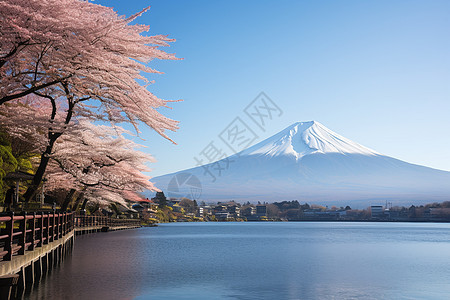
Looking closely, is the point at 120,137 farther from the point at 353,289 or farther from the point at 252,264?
the point at 353,289

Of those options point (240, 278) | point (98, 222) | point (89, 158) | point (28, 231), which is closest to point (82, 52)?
point (28, 231)

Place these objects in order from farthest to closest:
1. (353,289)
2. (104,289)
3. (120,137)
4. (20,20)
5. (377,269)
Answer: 1. (120,137)
2. (377,269)
3. (353,289)
4. (104,289)
5. (20,20)

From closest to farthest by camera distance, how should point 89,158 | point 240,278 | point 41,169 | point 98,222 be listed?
1. point 240,278
2. point 41,169
3. point 89,158
4. point 98,222

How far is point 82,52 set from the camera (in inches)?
582

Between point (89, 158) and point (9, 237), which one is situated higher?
point (89, 158)

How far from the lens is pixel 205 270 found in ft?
71.9

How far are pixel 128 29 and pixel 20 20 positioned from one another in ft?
11.1

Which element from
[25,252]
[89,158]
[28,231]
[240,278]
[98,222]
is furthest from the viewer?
[98,222]

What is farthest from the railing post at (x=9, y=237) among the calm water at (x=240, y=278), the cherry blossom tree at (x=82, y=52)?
the cherry blossom tree at (x=82, y=52)

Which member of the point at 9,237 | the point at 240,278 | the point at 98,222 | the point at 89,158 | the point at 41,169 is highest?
the point at 89,158

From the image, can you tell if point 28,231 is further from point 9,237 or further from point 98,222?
point 98,222

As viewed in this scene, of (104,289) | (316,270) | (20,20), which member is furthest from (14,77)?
(316,270)

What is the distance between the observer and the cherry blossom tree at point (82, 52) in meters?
13.6

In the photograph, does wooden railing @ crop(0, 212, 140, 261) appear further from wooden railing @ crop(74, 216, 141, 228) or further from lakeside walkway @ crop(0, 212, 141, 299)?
wooden railing @ crop(74, 216, 141, 228)
